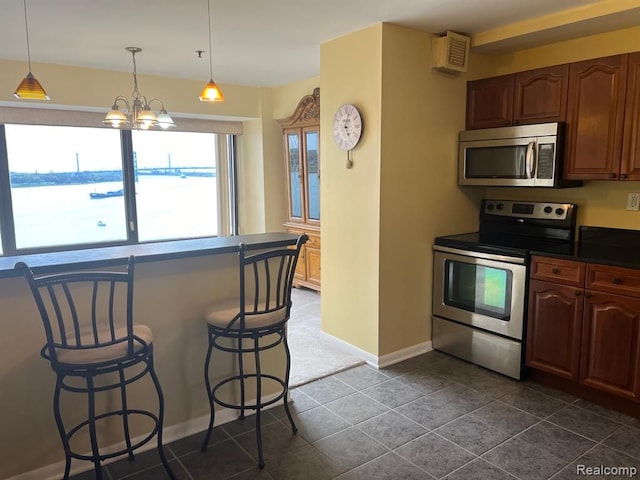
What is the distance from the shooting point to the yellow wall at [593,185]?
3176 mm

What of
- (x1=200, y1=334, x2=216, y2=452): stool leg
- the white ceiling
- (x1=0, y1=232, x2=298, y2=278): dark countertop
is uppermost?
the white ceiling

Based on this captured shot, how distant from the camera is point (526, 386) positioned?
3.17m

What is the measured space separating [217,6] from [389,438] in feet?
8.92

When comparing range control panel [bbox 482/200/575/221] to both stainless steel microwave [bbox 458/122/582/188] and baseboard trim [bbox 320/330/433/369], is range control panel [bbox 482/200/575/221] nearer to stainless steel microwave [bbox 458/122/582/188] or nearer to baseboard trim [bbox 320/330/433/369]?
stainless steel microwave [bbox 458/122/582/188]

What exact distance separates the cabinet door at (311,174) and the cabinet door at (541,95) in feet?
7.37

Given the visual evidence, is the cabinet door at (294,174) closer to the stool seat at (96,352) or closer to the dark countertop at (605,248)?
the dark countertop at (605,248)

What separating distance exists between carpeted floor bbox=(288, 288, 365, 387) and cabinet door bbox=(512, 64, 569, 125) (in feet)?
7.20


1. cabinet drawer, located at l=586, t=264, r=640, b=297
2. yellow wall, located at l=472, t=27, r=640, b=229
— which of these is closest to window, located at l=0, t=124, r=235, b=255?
yellow wall, located at l=472, t=27, r=640, b=229

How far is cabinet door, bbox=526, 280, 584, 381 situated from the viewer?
2930 millimetres

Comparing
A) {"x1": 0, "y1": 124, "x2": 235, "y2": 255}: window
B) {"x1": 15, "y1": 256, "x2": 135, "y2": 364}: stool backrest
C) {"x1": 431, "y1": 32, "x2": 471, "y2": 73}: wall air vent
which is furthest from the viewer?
{"x1": 0, "y1": 124, "x2": 235, "y2": 255}: window

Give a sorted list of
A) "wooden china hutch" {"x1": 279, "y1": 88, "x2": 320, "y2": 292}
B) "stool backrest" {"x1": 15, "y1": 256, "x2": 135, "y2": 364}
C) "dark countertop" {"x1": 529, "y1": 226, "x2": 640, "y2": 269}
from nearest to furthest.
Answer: "stool backrest" {"x1": 15, "y1": 256, "x2": 135, "y2": 364}, "dark countertop" {"x1": 529, "y1": 226, "x2": 640, "y2": 269}, "wooden china hutch" {"x1": 279, "y1": 88, "x2": 320, "y2": 292}

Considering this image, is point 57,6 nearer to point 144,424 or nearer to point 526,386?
point 144,424

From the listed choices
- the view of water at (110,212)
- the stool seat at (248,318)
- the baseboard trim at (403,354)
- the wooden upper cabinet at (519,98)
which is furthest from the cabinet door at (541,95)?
the view of water at (110,212)

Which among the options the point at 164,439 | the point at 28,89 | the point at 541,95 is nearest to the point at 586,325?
the point at 541,95
